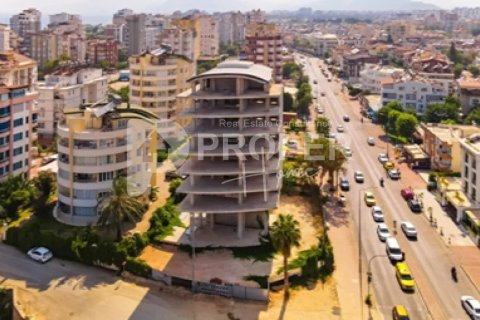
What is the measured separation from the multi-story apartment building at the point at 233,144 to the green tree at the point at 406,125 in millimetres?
34292

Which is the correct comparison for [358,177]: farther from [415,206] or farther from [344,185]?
[415,206]

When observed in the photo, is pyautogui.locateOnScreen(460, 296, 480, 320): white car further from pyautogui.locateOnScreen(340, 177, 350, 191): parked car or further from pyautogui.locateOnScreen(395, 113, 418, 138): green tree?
pyautogui.locateOnScreen(395, 113, 418, 138): green tree

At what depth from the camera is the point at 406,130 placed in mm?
68812

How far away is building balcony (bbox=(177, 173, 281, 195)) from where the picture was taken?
121ft

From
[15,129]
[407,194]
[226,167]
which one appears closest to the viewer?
[226,167]

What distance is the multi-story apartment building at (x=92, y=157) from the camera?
4162 centimetres

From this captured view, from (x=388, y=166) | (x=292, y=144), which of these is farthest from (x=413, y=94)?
(x=388, y=166)

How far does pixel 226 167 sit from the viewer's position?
123ft

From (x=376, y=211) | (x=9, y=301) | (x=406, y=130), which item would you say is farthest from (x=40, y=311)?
(x=406, y=130)

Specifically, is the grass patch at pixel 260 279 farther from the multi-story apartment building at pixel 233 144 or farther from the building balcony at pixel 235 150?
the building balcony at pixel 235 150

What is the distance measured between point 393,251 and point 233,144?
1313 cm

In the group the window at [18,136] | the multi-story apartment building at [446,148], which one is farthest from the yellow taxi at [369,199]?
the window at [18,136]

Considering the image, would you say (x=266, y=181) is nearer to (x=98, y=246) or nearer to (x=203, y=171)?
(x=203, y=171)

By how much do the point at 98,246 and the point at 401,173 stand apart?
33864 mm
